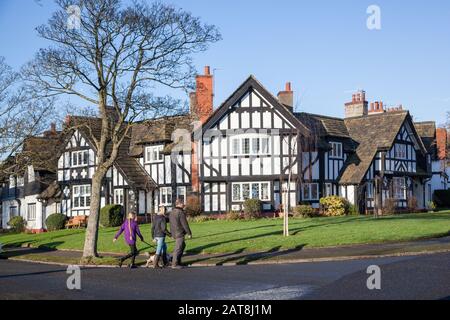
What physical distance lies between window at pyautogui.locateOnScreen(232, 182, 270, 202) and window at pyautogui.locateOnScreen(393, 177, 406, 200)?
438 inches

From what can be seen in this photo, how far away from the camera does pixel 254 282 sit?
1468cm

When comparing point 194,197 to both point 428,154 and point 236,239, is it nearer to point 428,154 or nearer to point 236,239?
point 236,239

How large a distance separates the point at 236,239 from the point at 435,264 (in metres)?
11.3

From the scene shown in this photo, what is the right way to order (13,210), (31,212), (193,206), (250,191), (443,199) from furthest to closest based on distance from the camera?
(13,210) < (31,212) < (443,199) < (250,191) < (193,206)

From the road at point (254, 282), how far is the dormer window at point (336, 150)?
2775cm

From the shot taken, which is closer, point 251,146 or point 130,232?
point 130,232

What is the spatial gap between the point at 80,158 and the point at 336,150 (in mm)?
20275

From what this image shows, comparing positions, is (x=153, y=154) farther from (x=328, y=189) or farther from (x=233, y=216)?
(x=328, y=189)

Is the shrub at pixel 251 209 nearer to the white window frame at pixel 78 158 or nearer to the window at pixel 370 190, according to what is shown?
the window at pixel 370 190

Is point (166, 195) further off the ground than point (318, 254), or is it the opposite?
point (166, 195)

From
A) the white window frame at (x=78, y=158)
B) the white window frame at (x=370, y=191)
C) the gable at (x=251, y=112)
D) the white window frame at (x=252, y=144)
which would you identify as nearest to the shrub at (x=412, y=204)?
the white window frame at (x=370, y=191)

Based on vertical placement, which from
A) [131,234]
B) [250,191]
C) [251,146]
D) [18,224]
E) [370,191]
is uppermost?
[251,146]

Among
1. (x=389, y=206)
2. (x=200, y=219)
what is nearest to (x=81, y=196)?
(x=200, y=219)

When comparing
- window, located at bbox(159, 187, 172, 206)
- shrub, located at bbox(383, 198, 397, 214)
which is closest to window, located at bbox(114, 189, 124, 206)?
window, located at bbox(159, 187, 172, 206)
